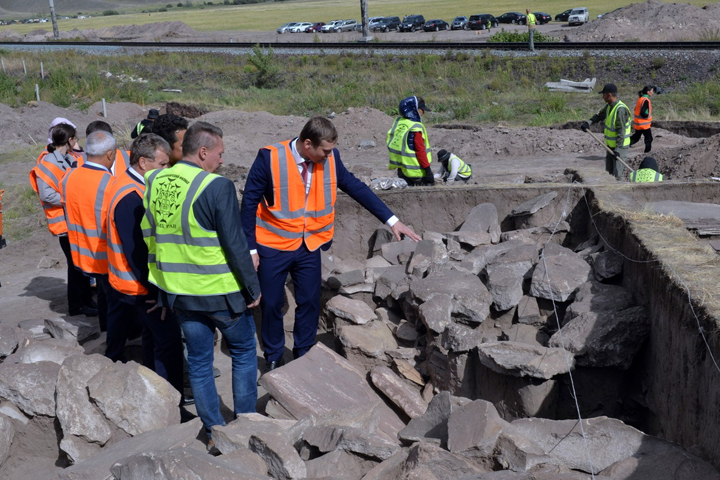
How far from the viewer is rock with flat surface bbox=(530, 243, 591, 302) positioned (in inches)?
214

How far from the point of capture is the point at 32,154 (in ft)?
56.3

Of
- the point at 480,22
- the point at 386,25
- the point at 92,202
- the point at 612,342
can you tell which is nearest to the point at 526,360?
the point at 612,342

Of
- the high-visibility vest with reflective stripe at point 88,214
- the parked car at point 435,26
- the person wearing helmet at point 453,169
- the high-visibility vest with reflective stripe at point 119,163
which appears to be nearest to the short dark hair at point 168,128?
the high-visibility vest with reflective stripe at point 88,214

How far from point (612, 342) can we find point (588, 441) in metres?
0.98

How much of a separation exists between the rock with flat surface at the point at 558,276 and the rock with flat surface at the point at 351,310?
131 cm

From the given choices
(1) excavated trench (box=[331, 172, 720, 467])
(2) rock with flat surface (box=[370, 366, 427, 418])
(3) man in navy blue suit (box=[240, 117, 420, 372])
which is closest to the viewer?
(1) excavated trench (box=[331, 172, 720, 467])

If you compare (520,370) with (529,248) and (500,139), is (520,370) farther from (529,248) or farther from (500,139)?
(500,139)

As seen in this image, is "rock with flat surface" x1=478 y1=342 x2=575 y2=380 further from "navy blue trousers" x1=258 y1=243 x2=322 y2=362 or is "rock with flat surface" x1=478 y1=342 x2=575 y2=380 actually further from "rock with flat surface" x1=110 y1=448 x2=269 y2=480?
"rock with flat surface" x1=110 y1=448 x2=269 y2=480

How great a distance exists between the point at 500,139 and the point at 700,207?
29.2ft

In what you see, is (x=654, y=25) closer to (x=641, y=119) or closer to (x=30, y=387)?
(x=641, y=119)

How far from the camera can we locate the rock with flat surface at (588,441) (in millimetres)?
3770

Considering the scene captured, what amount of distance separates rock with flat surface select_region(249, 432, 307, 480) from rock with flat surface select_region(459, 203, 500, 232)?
154 inches

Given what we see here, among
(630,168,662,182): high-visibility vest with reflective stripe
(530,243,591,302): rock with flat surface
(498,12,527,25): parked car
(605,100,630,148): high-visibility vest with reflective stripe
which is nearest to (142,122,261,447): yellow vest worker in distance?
(530,243,591,302): rock with flat surface

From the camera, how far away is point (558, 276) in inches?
217
